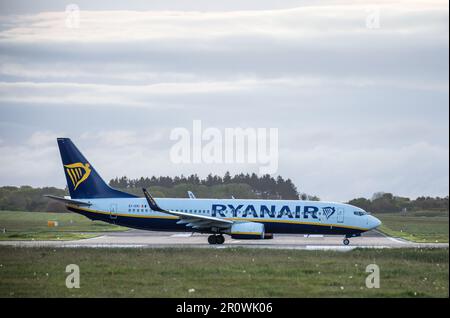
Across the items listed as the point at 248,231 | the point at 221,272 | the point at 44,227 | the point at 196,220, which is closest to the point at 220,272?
the point at 221,272

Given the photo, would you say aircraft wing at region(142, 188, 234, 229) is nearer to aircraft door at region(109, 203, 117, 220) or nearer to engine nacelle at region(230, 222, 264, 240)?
engine nacelle at region(230, 222, 264, 240)

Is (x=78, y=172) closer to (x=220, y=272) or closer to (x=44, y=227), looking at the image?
(x=44, y=227)

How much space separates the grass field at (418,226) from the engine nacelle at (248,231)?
12.1 m

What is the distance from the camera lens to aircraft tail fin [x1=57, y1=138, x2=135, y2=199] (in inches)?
1983

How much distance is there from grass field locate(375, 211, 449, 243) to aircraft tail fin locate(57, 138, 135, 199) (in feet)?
66.1

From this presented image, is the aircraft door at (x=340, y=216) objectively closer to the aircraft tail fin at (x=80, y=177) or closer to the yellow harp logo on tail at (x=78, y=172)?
the aircraft tail fin at (x=80, y=177)

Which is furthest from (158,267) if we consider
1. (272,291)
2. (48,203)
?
(48,203)

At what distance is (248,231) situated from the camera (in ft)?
155

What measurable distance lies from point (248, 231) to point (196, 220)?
3.08 m

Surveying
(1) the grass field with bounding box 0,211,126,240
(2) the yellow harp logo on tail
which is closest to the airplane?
(2) the yellow harp logo on tail

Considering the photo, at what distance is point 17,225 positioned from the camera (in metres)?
69.6
